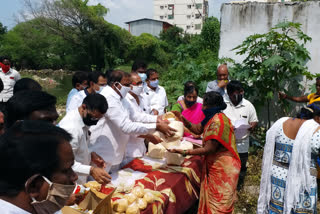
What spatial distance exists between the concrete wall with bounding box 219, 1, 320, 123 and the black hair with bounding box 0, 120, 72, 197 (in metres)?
5.07

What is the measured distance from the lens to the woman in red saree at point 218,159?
2738 millimetres

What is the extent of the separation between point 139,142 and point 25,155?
7.70 feet

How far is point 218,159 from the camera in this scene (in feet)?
9.18

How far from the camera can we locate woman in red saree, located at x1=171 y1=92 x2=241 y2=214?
2738 mm

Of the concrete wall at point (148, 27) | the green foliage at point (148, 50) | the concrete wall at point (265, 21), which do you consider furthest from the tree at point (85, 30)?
the concrete wall at point (265, 21)

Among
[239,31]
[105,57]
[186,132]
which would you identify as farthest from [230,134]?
[105,57]

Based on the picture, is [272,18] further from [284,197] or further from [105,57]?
[105,57]

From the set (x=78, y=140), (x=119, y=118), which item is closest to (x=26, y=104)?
(x=78, y=140)

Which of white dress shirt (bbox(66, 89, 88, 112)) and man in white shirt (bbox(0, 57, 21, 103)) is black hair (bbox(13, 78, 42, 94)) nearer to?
white dress shirt (bbox(66, 89, 88, 112))

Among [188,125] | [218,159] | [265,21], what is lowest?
[218,159]

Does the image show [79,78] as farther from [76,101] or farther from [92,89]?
[76,101]

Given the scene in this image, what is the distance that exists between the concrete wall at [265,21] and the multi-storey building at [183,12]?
148 ft

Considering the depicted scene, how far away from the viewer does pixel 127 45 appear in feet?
101

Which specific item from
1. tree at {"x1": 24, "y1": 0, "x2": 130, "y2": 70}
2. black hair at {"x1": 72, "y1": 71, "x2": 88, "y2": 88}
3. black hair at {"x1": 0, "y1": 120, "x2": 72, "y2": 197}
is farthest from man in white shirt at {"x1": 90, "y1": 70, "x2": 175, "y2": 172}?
tree at {"x1": 24, "y1": 0, "x2": 130, "y2": 70}
